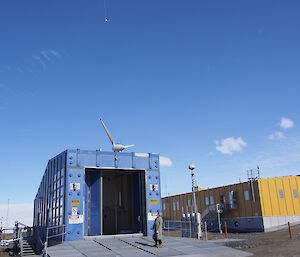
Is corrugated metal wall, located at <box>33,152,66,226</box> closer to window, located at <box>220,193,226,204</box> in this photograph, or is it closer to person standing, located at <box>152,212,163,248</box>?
person standing, located at <box>152,212,163,248</box>

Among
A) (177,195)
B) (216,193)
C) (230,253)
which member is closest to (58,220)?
(230,253)

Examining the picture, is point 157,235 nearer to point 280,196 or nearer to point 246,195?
point 246,195

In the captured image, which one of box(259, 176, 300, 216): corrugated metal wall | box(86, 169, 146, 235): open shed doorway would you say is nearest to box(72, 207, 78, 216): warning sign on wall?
box(86, 169, 146, 235): open shed doorway

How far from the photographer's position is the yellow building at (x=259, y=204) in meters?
34.5

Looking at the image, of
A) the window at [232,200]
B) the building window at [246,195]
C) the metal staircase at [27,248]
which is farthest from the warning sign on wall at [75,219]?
the window at [232,200]

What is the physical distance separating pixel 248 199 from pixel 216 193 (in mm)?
5871

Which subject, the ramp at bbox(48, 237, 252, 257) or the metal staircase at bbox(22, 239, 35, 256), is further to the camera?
the metal staircase at bbox(22, 239, 35, 256)

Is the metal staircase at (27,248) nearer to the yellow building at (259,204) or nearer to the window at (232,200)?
the yellow building at (259,204)

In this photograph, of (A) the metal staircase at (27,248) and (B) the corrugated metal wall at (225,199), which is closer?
(A) the metal staircase at (27,248)

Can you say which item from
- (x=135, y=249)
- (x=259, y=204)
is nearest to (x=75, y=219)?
(x=135, y=249)

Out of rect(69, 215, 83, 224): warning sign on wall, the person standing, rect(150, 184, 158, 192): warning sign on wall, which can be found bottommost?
the person standing

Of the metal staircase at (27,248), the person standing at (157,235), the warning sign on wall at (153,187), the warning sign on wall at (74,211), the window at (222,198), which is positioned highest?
the warning sign on wall at (153,187)

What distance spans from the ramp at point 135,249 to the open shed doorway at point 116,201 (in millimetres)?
2360

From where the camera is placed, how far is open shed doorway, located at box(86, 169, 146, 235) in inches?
742
